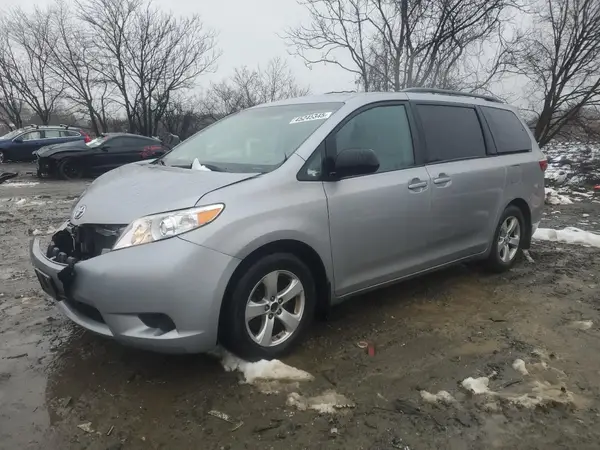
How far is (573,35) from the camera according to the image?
13086 mm

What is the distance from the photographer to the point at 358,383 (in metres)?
2.75

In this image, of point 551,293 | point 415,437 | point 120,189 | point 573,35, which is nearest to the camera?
point 415,437

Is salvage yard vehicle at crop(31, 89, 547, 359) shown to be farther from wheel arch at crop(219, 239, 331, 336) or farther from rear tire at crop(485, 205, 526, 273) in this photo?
rear tire at crop(485, 205, 526, 273)

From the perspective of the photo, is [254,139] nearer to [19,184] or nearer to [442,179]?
[442,179]

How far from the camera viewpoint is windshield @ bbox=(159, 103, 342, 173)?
3.21 metres

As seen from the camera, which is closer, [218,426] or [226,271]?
[218,426]

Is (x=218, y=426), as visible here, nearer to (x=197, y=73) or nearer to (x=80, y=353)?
(x=80, y=353)

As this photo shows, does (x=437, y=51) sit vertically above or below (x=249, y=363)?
above

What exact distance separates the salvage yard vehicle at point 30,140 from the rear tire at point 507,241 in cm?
1779

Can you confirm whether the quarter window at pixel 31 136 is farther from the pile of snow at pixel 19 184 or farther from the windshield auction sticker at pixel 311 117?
the windshield auction sticker at pixel 311 117

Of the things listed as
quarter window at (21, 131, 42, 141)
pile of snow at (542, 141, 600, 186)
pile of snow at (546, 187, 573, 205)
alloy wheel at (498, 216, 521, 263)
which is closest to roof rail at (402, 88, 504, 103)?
alloy wheel at (498, 216, 521, 263)

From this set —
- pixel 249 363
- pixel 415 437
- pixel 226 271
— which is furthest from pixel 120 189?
pixel 415 437

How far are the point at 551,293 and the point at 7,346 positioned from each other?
432cm

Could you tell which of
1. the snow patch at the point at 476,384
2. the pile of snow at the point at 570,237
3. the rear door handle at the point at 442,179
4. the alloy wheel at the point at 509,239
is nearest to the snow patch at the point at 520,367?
the snow patch at the point at 476,384
